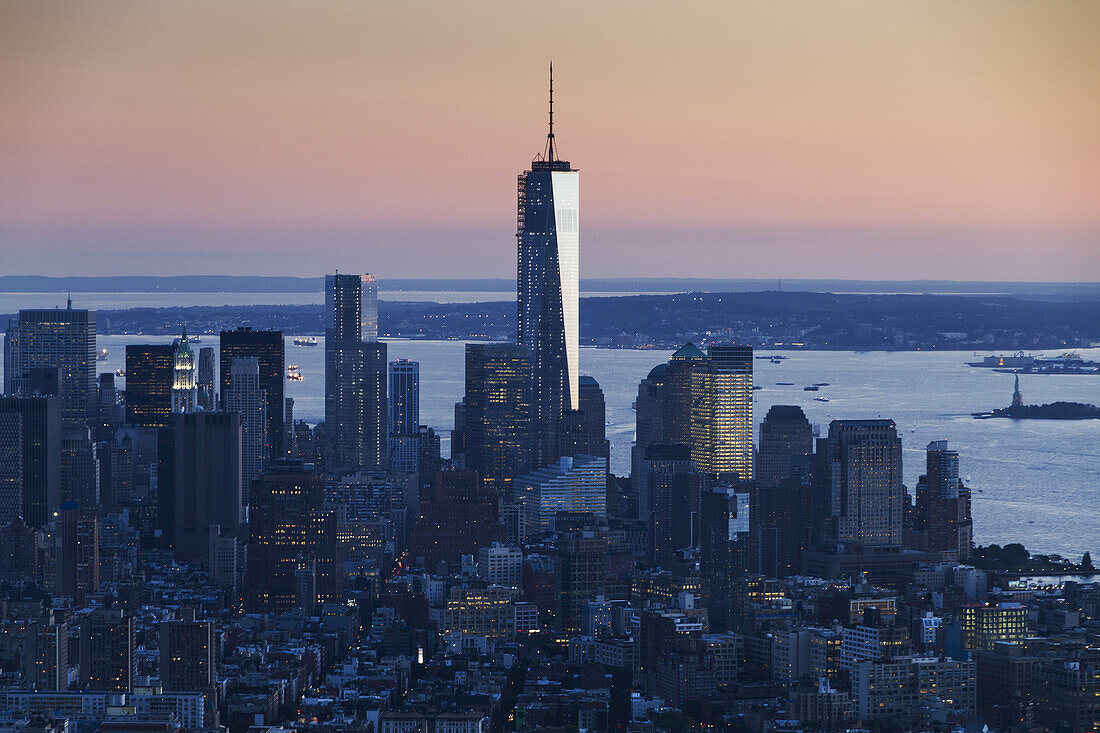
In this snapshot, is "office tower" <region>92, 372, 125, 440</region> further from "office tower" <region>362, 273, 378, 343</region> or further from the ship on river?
the ship on river

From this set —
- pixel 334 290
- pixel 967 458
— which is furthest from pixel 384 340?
pixel 967 458

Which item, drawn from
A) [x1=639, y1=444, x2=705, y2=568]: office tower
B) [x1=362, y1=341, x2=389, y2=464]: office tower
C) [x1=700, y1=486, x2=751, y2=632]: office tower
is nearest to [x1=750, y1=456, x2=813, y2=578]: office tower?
[x1=700, y1=486, x2=751, y2=632]: office tower

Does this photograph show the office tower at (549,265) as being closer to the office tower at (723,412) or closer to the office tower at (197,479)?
the office tower at (723,412)

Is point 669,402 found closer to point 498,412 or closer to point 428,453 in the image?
point 498,412

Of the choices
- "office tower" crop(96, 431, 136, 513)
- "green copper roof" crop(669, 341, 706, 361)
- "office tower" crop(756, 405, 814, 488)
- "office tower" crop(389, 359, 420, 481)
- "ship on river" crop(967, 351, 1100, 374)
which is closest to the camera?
"office tower" crop(96, 431, 136, 513)

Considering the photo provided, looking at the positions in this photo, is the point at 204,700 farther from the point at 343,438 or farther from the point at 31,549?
the point at 343,438

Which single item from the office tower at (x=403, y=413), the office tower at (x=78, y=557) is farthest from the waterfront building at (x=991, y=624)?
the office tower at (x=403, y=413)
